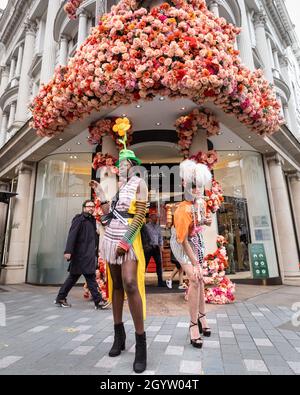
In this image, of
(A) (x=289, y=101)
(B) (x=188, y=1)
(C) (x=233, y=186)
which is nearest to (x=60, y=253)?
(C) (x=233, y=186)

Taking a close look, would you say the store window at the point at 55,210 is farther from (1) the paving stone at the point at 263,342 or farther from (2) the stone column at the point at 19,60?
(2) the stone column at the point at 19,60

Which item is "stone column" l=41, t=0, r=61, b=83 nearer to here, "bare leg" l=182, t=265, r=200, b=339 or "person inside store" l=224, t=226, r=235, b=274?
"person inside store" l=224, t=226, r=235, b=274

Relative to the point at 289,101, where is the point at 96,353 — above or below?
below

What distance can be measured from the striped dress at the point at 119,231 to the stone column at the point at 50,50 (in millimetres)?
10679

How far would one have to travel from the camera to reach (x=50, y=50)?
39.4 feet

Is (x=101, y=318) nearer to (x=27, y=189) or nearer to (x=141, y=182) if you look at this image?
(x=141, y=182)

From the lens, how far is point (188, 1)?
6242 mm

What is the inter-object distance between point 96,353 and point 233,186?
8591 mm

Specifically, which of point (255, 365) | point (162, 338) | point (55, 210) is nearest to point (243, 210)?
point (55, 210)

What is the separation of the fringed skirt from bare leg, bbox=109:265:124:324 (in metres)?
0.13

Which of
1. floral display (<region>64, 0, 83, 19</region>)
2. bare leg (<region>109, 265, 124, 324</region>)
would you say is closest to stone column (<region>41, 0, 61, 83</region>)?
floral display (<region>64, 0, 83, 19</region>)

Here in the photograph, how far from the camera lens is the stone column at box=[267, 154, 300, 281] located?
954cm

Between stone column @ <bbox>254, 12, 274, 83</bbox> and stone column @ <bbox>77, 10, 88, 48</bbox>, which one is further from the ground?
stone column @ <bbox>254, 12, 274, 83</bbox>

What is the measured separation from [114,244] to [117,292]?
555 mm
